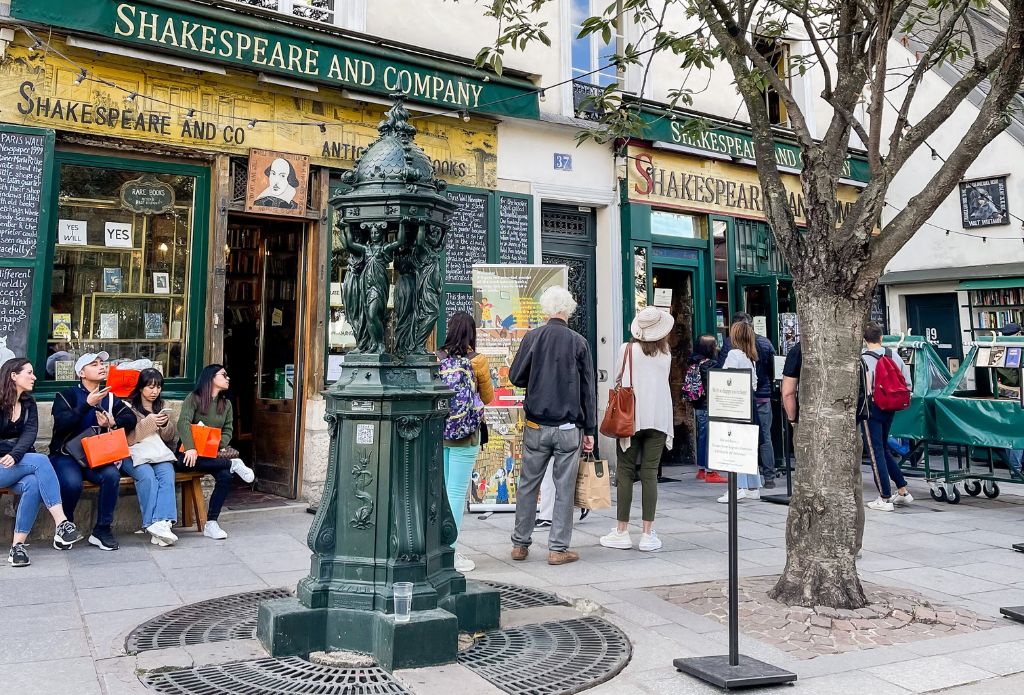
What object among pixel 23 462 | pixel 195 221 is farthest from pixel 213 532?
pixel 195 221

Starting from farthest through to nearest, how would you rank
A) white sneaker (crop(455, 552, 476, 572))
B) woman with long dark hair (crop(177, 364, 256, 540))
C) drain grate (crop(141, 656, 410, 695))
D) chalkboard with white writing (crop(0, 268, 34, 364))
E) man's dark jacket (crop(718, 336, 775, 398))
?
man's dark jacket (crop(718, 336, 775, 398)), woman with long dark hair (crop(177, 364, 256, 540)), chalkboard with white writing (crop(0, 268, 34, 364)), white sneaker (crop(455, 552, 476, 572)), drain grate (crop(141, 656, 410, 695))

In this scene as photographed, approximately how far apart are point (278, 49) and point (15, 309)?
3.39 m

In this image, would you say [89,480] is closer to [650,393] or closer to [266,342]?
[266,342]

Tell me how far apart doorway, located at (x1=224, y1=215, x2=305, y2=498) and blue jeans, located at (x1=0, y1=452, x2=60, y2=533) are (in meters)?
2.68

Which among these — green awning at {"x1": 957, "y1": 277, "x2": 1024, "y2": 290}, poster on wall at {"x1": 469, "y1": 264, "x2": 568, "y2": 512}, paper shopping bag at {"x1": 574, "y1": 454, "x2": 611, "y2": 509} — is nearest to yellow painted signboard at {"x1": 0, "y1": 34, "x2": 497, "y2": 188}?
poster on wall at {"x1": 469, "y1": 264, "x2": 568, "y2": 512}

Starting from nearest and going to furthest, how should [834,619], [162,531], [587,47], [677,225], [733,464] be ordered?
1. [733,464]
2. [834,619]
3. [162,531]
4. [587,47]
5. [677,225]

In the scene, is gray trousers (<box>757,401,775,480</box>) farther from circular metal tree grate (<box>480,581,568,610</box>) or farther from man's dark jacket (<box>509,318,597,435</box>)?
circular metal tree grate (<box>480,581,568,610</box>)

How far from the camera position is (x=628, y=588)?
5.33m

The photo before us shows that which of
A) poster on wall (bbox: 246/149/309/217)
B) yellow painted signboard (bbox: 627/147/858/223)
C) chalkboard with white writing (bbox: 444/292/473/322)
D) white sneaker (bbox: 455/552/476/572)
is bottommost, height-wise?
white sneaker (bbox: 455/552/476/572)

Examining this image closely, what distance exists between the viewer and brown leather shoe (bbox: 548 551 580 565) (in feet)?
19.6

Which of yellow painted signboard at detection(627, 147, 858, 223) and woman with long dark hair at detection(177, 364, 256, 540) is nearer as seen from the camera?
woman with long dark hair at detection(177, 364, 256, 540)

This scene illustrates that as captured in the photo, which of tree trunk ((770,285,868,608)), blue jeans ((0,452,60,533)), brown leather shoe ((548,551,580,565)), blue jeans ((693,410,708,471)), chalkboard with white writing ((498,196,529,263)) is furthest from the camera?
blue jeans ((693,410,708,471))

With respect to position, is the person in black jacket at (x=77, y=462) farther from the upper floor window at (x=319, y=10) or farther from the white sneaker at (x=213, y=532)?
the upper floor window at (x=319, y=10)

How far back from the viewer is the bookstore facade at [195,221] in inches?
269
